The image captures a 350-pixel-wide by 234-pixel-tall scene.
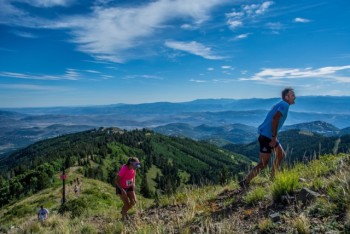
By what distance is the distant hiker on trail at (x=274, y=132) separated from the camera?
8109 millimetres

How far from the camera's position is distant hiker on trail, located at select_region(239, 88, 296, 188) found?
811 centimetres

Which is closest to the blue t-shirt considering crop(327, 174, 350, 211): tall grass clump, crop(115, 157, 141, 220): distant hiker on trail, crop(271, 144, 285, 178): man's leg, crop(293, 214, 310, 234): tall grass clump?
crop(271, 144, 285, 178): man's leg

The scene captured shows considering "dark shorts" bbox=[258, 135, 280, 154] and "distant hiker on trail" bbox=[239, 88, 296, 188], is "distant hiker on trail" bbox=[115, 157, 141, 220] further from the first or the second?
"dark shorts" bbox=[258, 135, 280, 154]

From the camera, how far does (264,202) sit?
6.66 metres

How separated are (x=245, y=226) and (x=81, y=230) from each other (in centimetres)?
418

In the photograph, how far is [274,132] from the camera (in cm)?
807

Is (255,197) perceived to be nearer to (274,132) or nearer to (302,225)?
(274,132)

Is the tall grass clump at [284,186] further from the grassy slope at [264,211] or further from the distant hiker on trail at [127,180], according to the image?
the distant hiker on trail at [127,180]

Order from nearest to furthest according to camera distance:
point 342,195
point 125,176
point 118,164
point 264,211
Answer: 1. point 342,195
2. point 264,211
3. point 125,176
4. point 118,164

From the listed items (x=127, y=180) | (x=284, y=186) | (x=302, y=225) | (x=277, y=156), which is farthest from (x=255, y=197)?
(x=127, y=180)

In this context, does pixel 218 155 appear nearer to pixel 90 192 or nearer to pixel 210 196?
pixel 90 192

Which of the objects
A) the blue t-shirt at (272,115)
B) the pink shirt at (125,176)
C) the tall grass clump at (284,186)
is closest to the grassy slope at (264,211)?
the tall grass clump at (284,186)

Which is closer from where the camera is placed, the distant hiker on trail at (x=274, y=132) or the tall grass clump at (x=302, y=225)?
the tall grass clump at (x=302, y=225)

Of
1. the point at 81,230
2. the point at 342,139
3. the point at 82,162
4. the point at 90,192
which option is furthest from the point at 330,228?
the point at 342,139
